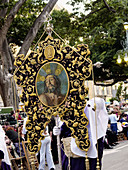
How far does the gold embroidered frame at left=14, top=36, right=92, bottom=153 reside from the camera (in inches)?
304

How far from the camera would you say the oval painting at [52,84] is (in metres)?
7.91

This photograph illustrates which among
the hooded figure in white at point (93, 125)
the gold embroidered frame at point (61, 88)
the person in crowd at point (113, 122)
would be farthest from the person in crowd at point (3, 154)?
the person in crowd at point (113, 122)

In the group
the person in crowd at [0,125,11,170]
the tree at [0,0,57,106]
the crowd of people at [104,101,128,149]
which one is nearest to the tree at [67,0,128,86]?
the tree at [0,0,57,106]

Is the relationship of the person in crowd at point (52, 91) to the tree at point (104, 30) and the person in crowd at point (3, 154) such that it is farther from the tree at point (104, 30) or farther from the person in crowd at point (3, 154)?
the tree at point (104, 30)

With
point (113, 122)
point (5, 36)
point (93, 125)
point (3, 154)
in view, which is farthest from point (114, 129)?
point (3, 154)

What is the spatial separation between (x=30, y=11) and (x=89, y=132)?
47.2ft


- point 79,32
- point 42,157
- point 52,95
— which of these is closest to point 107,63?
point 79,32

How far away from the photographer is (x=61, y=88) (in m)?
7.95

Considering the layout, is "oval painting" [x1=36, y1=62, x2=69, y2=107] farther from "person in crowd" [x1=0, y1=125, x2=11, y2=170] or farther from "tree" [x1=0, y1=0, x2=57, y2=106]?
"tree" [x1=0, y1=0, x2=57, y2=106]

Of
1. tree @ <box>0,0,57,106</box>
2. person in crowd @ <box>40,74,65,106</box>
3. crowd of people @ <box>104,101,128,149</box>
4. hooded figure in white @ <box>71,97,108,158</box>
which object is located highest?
tree @ <box>0,0,57,106</box>

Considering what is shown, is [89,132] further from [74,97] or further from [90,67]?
[90,67]

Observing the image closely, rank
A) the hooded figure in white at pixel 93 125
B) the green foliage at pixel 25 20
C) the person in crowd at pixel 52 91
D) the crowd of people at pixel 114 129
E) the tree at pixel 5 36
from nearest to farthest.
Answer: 1. the hooded figure in white at pixel 93 125
2. the person in crowd at pixel 52 91
3. the tree at pixel 5 36
4. the crowd of people at pixel 114 129
5. the green foliage at pixel 25 20

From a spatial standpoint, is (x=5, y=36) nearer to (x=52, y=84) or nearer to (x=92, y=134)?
(x=52, y=84)

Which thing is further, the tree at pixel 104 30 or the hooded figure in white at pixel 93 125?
the tree at pixel 104 30
